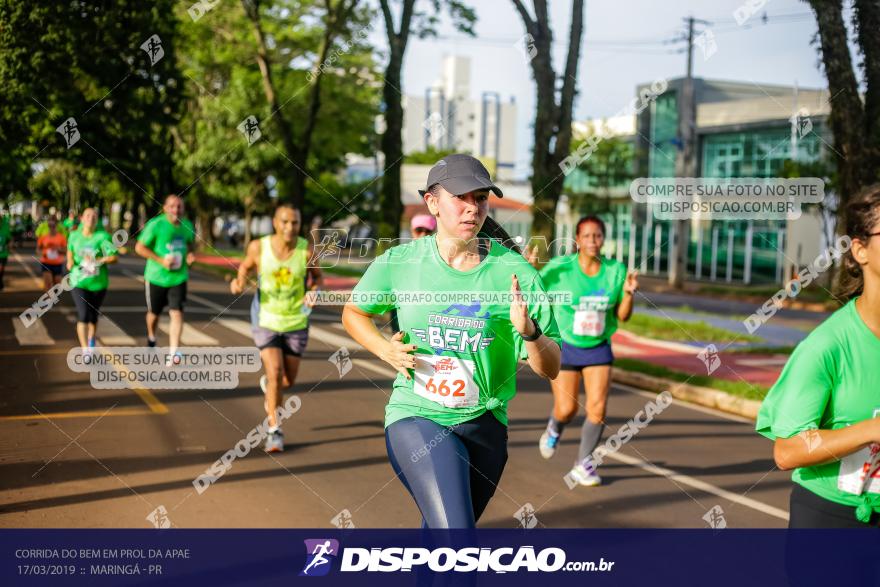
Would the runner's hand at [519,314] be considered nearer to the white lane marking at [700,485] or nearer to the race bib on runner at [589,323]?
the white lane marking at [700,485]

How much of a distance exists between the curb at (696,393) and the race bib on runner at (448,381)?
7359 mm

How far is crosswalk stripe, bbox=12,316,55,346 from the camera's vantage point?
1389 cm

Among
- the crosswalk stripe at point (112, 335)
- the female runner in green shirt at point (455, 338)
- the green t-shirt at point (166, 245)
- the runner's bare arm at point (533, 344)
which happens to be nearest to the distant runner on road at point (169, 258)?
the green t-shirt at point (166, 245)

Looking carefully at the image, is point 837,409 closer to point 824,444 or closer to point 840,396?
point 840,396

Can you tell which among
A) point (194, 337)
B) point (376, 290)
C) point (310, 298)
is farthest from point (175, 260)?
point (376, 290)

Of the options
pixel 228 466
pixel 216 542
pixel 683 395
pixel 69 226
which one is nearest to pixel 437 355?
pixel 216 542

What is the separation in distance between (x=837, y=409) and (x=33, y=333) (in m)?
14.3

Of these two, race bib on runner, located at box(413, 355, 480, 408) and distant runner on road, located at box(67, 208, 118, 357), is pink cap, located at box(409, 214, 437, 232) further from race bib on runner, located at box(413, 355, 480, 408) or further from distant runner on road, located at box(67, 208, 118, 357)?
race bib on runner, located at box(413, 355, 480, 408)

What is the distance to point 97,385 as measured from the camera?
1039cm

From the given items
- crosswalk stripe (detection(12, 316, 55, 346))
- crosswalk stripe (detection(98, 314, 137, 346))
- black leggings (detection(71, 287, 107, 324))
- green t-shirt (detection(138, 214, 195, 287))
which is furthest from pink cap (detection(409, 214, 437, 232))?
crosswalk stripe (detection(12, 316, 55, 346))

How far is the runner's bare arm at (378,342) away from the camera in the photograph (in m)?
3.56

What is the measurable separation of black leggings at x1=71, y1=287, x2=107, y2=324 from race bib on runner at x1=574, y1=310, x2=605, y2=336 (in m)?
6.92

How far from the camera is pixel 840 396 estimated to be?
9.06 ft

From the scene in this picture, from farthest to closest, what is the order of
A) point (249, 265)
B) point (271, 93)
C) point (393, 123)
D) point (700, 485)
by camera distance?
point (271, 93)
point (393, 123)
point (249, 265)
point (700, 485)
